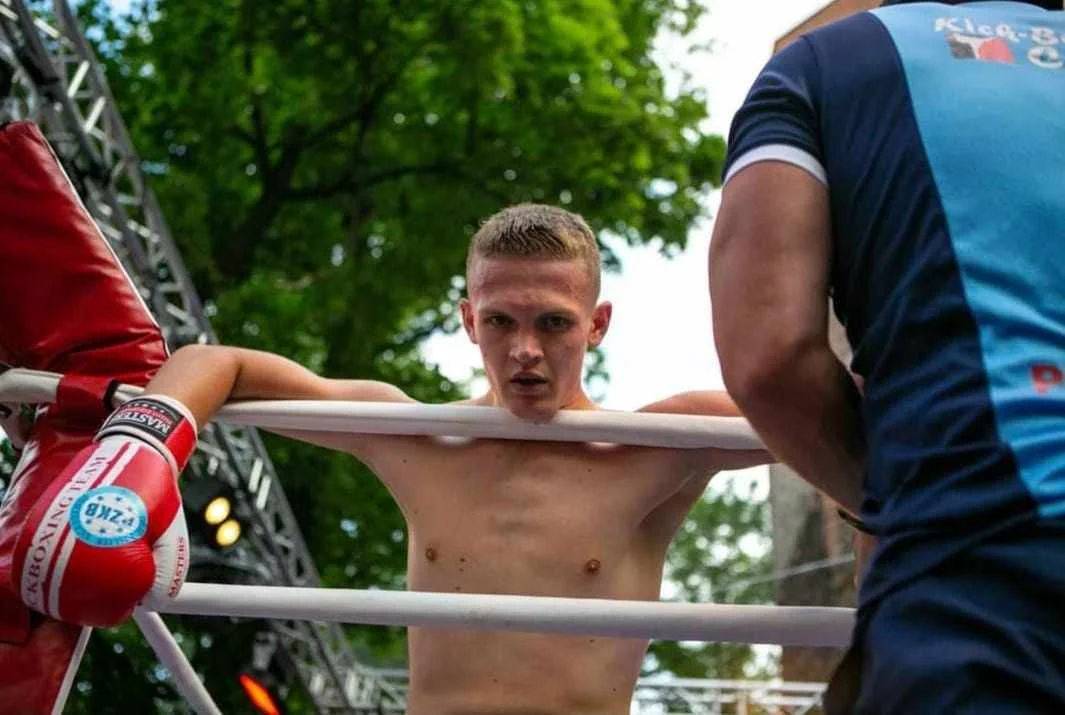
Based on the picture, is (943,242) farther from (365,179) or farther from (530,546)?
(365,179)

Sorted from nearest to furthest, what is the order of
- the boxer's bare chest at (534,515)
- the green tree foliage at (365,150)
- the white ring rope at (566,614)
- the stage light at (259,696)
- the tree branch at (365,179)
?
the white ring rope at (566,614)
the boxer's bare chest at (534,515)
the stage light at (259,696)
the green tree foliage at (365,150)
the tree branch at (365,179)

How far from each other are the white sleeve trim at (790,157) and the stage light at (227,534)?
4879mm

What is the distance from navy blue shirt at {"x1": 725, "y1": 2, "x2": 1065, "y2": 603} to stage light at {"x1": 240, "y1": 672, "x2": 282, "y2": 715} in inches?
227

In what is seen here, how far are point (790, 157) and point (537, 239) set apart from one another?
3.29 ft

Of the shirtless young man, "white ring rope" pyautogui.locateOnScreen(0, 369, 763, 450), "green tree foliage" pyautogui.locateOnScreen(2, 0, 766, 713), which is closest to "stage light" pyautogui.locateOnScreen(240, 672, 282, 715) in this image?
"green tree foliage" pyautogui.locateOnScreen(2, 0, 766, 713)

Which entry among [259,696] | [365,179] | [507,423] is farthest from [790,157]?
[365,179]

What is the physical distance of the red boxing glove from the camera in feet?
4.46

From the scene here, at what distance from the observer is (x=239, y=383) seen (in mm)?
1803

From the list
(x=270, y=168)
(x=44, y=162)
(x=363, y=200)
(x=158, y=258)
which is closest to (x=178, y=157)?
(x=270, y=168)

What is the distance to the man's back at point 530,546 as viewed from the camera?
1.95 metres

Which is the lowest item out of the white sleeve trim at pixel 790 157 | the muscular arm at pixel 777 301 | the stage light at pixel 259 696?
the stage light at pixel 259 696

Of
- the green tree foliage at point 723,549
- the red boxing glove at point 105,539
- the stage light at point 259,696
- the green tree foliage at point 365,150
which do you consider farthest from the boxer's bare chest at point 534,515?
the green tree foliage at point 723,549

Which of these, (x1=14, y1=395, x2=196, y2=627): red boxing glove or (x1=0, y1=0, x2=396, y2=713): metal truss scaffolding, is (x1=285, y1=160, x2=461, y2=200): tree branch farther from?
(x1=14, y1=395, x2=196, y2=627): red boxing glove

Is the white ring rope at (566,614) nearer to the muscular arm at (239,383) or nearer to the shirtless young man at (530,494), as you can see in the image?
the muscular arm at (239,383)
